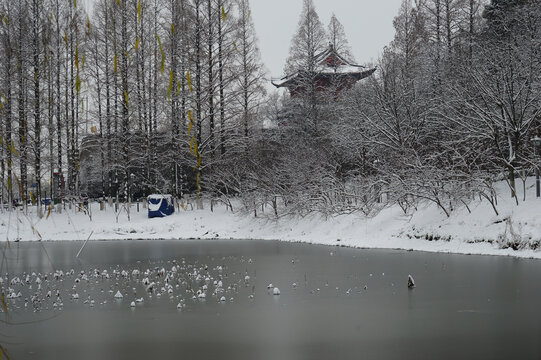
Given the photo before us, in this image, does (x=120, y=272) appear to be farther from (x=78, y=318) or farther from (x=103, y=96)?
(x=103, y=96)

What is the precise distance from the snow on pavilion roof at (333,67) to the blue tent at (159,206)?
12619 mm

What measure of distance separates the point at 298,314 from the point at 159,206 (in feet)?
78.2

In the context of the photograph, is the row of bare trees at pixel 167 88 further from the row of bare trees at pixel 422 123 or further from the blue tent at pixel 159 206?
the row of bare trees at pixel 422 123

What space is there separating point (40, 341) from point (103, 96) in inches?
1175

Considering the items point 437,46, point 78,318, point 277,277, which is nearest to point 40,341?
point 78,318

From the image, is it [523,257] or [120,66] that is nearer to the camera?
[523,257]

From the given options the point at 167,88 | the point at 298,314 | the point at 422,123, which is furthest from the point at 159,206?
the point at 298,314

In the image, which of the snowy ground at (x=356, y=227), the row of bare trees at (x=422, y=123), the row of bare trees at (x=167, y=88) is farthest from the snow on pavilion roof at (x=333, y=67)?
the snowy ground at (x=356, y=227)

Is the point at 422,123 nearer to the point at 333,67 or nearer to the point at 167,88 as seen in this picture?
the point at 333,67

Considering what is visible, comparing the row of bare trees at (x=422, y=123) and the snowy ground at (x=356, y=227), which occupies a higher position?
the row of bare trees at (x=422, y=123)

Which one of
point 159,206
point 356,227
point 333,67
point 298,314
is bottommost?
point 298,314

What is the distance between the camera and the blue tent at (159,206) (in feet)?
108

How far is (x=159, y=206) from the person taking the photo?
3288 cm

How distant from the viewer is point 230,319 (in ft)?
32.2
